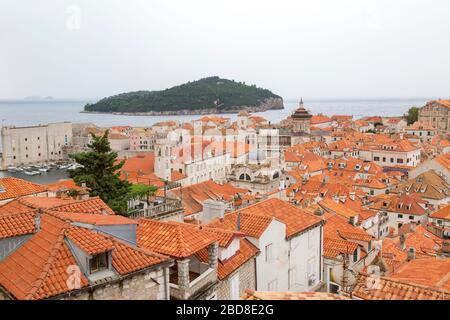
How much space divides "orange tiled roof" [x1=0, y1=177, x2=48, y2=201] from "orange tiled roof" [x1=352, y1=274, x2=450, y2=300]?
31.3ft

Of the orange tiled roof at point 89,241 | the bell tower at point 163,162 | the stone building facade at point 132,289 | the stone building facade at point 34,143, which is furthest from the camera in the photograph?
the stone building facade at point 34,143

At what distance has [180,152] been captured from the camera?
45.3m

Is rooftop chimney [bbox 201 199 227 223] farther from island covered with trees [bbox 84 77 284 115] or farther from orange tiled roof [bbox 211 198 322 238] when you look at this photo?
island covered with trees [bbox 84 77 284 115]

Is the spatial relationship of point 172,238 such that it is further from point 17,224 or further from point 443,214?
point 443,214

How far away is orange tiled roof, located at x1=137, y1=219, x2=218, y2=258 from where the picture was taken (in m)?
7.27

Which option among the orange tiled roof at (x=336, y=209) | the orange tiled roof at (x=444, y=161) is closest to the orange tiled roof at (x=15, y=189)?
the orange tiled roof at (x=336, y=209)

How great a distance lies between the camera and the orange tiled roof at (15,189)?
1223cm

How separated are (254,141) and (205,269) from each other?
180 feet

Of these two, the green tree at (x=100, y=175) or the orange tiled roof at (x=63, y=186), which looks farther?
the orange tiled roof at (x=63, y=186)

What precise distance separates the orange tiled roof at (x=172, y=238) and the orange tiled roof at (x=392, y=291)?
8.40ft

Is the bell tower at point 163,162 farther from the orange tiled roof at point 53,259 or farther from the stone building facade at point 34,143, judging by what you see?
the stone building facade at point 34,143
